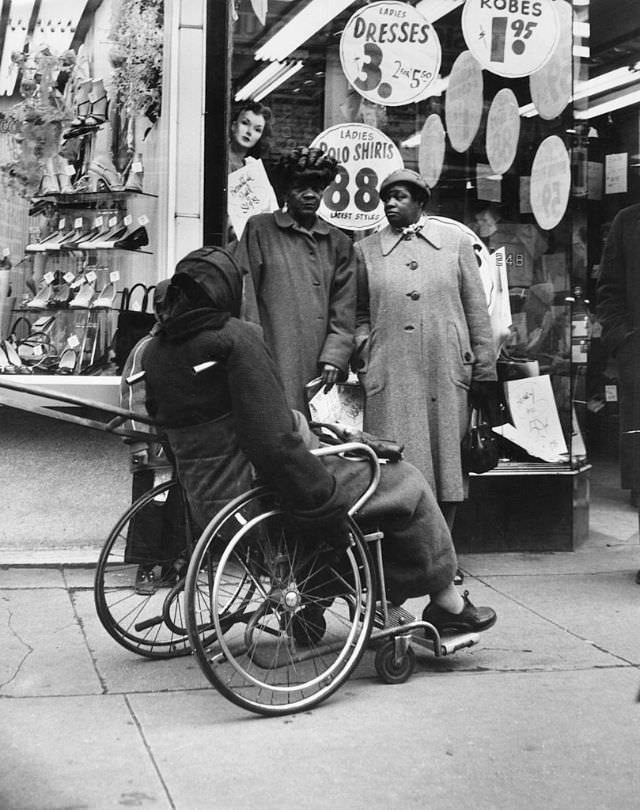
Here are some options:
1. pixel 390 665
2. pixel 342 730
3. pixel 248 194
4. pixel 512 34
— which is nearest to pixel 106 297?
pixel 248 194

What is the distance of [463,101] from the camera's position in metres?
6.85

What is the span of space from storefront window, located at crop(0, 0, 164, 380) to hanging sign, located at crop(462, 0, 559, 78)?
173 cm

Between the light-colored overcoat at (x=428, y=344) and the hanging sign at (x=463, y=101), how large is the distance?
1.36 metres

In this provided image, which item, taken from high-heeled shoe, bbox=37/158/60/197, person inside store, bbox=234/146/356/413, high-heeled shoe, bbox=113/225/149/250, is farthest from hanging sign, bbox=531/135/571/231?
high-heeled shoe, bbox=37/158/60/197

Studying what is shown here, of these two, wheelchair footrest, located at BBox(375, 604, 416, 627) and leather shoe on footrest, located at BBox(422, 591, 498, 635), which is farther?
leather shoe on footrest, located at BBox(422, 591, 498, 635)

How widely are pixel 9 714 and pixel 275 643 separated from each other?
35.9 inches

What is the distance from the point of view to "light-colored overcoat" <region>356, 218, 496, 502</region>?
5605mm

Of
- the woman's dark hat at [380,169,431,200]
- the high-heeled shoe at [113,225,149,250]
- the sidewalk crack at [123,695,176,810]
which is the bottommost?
the sidewalk crack at [123,695,176,810]

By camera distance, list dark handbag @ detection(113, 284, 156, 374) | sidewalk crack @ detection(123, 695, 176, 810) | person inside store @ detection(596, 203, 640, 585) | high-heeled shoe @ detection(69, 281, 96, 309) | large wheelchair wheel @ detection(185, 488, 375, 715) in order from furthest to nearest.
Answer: high-heeled shoe @ detection(69, 281, 96, 309) < dark handbag @ detection(113, 284, 156, 374) < person inside store @ detection(596, 203, 640, 585) < large wheelchair wheel @ detection(185, 488, 375, 715) < sidewalk crack @ detection(123, 695, 176, 810)

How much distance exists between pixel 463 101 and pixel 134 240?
1.96 m

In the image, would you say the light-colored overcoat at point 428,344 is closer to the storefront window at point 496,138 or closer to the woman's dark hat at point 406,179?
the woman's dark hat at point 406,179

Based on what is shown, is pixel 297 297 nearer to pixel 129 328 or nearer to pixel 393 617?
pixel 129 328

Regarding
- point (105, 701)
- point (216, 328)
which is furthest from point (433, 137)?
point (105, 701)

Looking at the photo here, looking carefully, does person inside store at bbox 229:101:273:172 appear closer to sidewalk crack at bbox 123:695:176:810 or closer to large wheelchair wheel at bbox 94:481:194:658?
large wheelchair wheel at bbox 94:481:194:658
